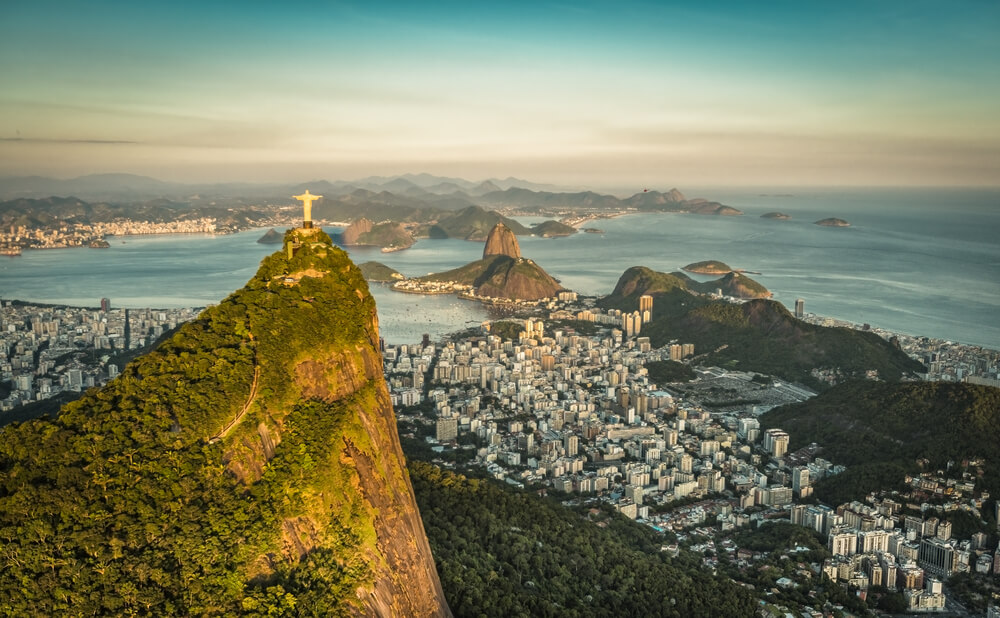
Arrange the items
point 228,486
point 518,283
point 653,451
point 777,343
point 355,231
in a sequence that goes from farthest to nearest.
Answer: point 355,231
point 518,283
point 777,343
point 653,451
point 228,486

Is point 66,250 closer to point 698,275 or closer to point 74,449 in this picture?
point 698,275

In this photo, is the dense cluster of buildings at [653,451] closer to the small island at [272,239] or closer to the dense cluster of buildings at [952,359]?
the dense cluster of buildings at [952,359]

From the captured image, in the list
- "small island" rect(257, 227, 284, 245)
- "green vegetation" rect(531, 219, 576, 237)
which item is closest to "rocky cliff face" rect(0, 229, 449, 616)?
"small island" rect(257, 227, 284, 245)

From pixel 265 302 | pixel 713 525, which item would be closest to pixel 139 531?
pixel 265 302

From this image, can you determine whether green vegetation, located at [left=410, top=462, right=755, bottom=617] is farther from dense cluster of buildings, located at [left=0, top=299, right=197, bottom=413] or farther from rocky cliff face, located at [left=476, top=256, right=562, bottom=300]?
rocky cliff face, located at [left=476, top=256, right=562, bottom=300]

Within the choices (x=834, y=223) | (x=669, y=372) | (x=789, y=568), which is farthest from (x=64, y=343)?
(x=834, y=223)

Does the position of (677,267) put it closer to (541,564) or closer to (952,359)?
(952,359)
